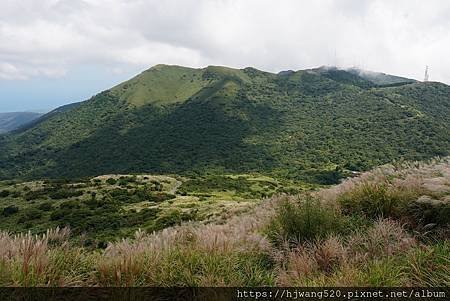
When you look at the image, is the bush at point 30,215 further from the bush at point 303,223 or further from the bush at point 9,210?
the bush at point 303,223

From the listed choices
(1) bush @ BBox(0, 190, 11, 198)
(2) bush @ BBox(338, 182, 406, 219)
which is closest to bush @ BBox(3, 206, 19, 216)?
(1) bush @ BBox(0, 190, 11, 198)

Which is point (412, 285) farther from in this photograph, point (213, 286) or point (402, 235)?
point (213, 286)

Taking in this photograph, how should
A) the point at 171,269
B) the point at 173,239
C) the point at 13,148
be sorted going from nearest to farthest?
the point at 171,269 < the point at 173,239 < the point at 13,148

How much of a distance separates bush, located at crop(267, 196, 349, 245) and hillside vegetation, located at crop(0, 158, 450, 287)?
0.02 metres

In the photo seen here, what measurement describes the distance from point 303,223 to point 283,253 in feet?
2.31

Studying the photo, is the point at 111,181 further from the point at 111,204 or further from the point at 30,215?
the point at 30,215

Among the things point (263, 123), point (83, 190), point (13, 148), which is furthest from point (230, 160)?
point (13, 148)

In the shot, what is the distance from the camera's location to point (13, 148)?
19262 centimetres

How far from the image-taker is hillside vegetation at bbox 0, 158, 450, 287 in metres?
4.39

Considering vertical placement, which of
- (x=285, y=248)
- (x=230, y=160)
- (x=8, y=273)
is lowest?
(x=230, y=160)

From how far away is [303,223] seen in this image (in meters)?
6.35

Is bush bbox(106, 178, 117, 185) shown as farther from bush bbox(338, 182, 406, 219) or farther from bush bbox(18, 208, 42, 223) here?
bush bbox(338, 182, 406, 219)

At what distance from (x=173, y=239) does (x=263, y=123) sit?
175 metres

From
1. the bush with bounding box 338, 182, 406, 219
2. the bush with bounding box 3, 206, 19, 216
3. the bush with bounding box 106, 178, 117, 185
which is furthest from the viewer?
the bush with bounding box 106, 178, 117, 185
